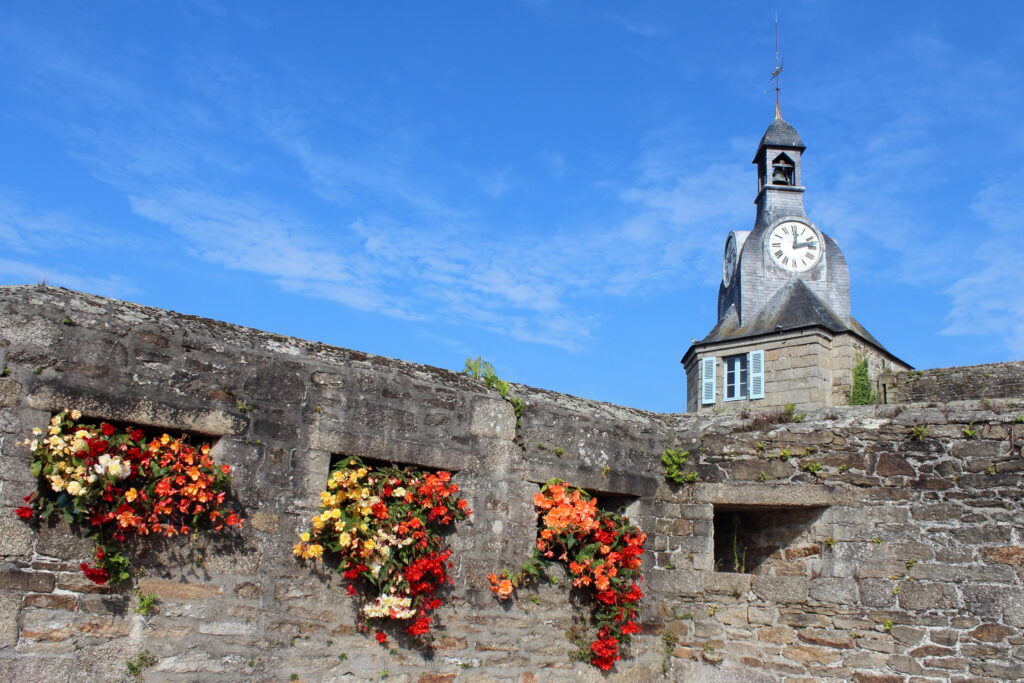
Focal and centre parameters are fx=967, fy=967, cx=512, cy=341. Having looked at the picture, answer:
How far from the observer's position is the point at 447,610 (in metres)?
6.12

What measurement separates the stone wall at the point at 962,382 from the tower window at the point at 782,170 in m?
9.07

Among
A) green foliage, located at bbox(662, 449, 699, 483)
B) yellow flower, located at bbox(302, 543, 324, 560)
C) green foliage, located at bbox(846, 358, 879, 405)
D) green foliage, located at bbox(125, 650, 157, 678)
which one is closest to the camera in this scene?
green foliage, located at bbox(125, 650, 157, 678)

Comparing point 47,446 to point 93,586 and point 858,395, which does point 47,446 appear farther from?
point 858,395

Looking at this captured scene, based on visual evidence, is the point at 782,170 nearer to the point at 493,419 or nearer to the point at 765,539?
the point at 765,539

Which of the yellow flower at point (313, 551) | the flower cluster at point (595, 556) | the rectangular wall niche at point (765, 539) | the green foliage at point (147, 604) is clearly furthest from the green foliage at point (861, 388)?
the green foliage at point (147, 604)

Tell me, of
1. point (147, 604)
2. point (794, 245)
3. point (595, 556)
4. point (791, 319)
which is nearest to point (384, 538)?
point (147, 604)

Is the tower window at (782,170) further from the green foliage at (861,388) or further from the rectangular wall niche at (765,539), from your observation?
the rectangular wall niche at (765,539)

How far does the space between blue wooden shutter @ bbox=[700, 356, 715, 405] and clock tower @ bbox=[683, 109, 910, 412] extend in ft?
0.08

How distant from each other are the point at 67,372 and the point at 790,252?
2147 centimetres

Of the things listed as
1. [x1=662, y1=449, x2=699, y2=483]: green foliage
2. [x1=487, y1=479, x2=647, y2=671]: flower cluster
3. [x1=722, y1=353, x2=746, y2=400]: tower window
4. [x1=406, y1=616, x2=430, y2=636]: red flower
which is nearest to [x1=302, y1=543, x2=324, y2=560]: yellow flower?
[x1=406, y1=616, x2=430, y2=636]: red flower

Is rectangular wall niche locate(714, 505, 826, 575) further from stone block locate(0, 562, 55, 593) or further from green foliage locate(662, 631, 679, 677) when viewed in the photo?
stone block locate(0, 562, 55, 593)

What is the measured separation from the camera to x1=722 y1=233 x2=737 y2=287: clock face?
83.1 ft

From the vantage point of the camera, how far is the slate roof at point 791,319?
21953mm

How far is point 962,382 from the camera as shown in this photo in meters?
16.4
